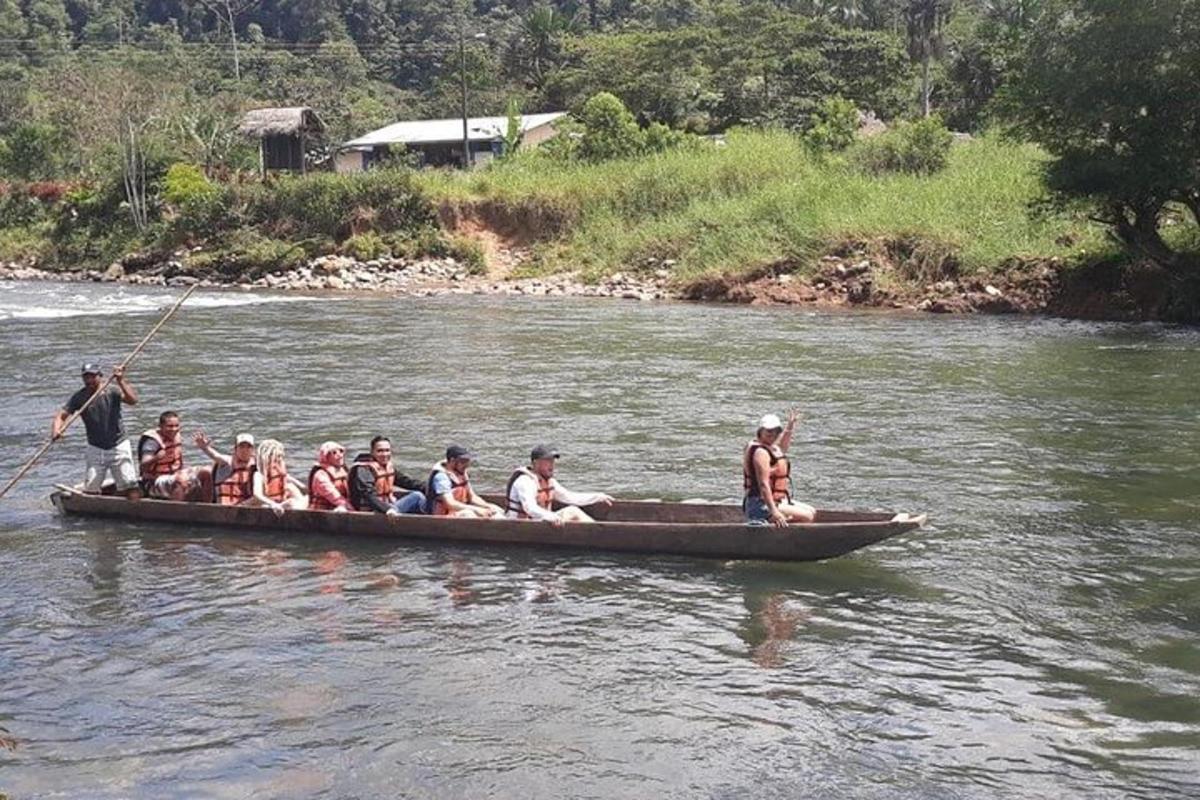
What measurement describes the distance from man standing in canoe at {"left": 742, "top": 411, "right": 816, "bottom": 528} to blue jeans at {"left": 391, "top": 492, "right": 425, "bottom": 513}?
3.10m

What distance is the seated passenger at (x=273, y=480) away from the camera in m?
13.0

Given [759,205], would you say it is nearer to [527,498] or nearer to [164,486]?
[164,486]

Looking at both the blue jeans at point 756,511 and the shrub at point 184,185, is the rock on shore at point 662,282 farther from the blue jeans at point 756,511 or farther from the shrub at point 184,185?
the blue jeans at point 756,511

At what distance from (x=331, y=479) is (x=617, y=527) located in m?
3.02

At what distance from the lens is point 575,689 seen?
28.9ft

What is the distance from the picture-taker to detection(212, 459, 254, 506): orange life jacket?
13211 millimetres

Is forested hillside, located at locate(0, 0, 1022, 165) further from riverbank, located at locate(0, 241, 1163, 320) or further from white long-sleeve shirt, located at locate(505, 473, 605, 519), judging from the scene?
white long-sleeve shirt, located at locate(505, 473, 605, 519)

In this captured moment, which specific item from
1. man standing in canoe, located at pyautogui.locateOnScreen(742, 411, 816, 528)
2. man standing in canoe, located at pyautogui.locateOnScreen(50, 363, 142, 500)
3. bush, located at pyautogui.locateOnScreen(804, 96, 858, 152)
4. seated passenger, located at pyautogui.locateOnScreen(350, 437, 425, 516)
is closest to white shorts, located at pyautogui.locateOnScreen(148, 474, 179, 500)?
man standing in canoe, located at pyautogui.locateOnScreen(50, 363, 142, 500)

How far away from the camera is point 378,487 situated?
12.7 metres

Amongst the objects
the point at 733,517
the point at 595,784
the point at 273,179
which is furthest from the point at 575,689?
the point at 273,179

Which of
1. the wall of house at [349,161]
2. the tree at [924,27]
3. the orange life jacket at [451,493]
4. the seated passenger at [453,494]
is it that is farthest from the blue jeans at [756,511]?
the tree at [924,27]

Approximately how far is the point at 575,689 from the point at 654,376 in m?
13.7

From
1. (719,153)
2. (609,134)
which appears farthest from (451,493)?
(609,134)

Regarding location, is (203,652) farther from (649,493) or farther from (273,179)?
(273,179)
